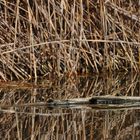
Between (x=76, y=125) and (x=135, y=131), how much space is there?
0.32m

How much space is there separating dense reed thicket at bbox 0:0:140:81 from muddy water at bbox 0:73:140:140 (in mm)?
426

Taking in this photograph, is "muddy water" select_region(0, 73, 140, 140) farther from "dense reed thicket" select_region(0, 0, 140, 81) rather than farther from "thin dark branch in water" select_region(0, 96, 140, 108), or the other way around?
"dense reed thicket" select_region(0, 0, 140, 81)

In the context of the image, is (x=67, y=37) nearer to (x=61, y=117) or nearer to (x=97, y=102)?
(x=97, y=102)

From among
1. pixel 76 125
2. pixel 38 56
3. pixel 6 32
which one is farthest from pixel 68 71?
pixel 76 125

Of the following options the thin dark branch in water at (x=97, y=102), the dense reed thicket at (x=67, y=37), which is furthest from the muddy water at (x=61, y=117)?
the dense reed thicket at (x=67, y=37)

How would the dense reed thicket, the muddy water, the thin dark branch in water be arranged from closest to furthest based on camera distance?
the muddy water
the thin dark branch in water
the dense reed thicket

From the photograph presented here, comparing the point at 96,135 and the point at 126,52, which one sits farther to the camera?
the point at 126,52

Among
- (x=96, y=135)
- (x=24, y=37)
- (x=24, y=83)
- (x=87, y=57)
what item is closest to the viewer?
(x=96, y=135)

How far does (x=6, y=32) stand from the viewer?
4.70 metres

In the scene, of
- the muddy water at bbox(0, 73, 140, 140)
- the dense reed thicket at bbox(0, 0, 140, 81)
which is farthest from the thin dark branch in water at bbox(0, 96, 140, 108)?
the dense reed thicket at bbox(0, 0, 140, 81)

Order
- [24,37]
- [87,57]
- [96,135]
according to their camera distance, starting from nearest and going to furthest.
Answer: [96,135] < [24,37] < [87,57]

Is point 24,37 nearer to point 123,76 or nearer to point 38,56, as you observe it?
point 38,56

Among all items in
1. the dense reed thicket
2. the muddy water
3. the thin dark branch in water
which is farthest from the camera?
the dense reed thicket

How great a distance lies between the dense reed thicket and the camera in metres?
4.68
